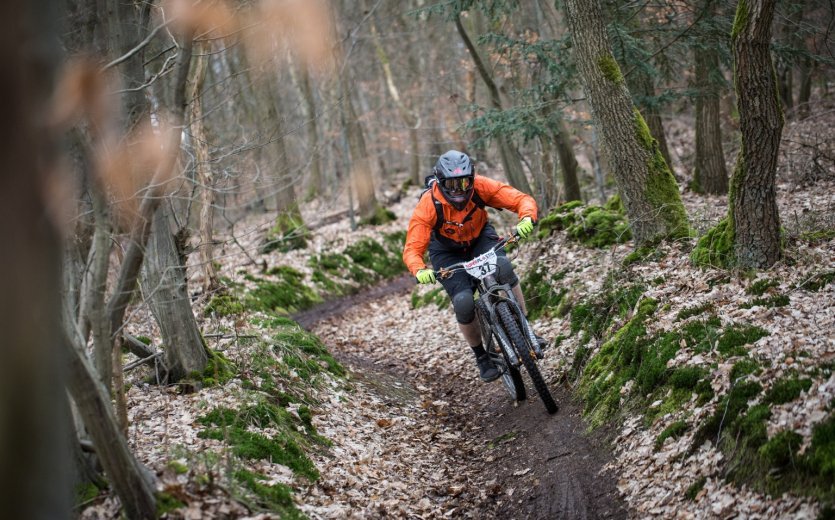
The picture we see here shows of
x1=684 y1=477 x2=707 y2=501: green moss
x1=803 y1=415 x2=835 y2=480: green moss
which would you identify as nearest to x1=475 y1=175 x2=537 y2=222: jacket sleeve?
x1=684 y1=477 x2=707 y2=501: green moss

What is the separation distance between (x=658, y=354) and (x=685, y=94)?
27.3 feet

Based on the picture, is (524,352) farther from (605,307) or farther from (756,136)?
(756,136)

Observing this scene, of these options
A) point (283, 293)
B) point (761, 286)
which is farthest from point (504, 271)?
point (283, 293)

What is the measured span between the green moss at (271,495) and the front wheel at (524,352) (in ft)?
9.05

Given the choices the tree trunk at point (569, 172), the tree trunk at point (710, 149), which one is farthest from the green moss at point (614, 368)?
the tree trunk at point (710, 149)

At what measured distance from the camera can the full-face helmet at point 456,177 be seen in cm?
744

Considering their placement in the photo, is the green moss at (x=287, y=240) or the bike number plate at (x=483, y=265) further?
the green moss at (x=287, y=240)

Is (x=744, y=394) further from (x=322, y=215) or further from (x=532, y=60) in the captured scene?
(x=322, y=215)

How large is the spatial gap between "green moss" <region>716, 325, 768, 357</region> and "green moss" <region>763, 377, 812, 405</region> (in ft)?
2.23

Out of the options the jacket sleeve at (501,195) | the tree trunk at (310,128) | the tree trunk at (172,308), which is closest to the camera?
the tree trunk at (172,308)

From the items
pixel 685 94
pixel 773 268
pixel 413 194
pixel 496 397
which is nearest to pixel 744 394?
pixel 773 268

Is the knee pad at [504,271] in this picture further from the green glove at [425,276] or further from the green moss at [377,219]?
the green moss at [377,219]

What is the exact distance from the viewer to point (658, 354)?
6297 millimetres

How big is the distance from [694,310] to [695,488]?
7.54 ft
